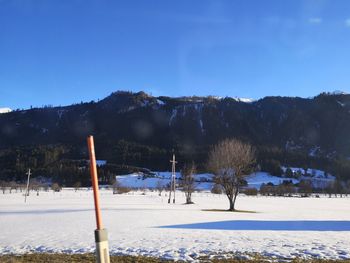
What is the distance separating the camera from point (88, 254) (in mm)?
13930

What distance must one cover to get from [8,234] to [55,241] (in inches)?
185

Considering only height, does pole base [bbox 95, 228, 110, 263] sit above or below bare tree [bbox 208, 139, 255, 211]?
below

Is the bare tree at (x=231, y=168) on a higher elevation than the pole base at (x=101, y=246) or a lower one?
higher

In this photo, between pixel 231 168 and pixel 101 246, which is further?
pixel 231 168

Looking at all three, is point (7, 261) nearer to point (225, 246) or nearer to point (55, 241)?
point (55, 241)

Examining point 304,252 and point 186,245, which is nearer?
point 304,252

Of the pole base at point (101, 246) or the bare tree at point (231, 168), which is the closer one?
the pole base at point (101, 246)

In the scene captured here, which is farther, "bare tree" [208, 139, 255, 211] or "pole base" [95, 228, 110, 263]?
"bare tree" [208, 139, 255, 211]

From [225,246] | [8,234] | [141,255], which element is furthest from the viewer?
[8,234]

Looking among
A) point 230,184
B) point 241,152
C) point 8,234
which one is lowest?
point 8,234

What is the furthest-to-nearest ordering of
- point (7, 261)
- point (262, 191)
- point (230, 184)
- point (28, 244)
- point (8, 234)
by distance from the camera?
point (262, 191) < point (230, 184) < point (8, 234) < point (28, 244) < point (7, 261)

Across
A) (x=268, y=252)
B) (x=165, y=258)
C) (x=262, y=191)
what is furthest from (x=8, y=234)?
(x=262, y=191)

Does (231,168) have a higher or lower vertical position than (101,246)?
higher

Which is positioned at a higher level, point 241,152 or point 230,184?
point 241,152
